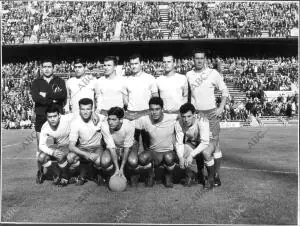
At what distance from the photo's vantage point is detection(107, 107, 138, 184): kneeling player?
6105 millimetres

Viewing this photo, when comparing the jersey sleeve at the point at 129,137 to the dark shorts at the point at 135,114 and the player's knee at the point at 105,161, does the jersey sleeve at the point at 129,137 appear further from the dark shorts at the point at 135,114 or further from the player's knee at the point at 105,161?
the dark shorts at the point at 135,114

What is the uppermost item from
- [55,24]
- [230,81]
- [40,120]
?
[55,24]

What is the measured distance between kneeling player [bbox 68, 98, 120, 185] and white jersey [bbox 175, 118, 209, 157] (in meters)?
1.02

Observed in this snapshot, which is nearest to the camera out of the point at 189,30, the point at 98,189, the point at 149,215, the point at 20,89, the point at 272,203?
the point at 149,215

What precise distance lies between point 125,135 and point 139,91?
0.84 metres

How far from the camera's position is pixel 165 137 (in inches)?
249

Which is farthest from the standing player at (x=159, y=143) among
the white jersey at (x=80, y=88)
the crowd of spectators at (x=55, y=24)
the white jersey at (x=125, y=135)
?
the crowd of spectators at (x=55, y=24)

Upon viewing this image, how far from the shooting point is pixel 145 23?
29625 mm

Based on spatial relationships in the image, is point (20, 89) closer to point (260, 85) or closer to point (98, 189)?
point (260, 85)

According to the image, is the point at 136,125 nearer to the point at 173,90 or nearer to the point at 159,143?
the point at 159,143

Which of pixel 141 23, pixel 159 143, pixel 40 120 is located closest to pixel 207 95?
pixel 159 143

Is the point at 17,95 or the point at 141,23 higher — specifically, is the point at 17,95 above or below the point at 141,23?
below

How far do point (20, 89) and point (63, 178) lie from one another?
19.9 meters

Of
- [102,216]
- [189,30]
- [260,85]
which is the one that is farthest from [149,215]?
[189,30]
